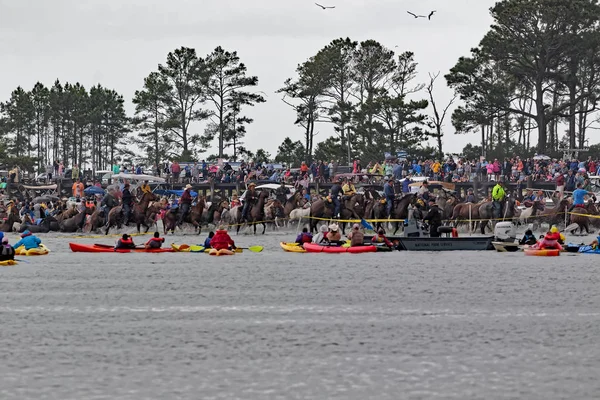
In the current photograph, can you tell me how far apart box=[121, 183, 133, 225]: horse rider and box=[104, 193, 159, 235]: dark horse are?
242 mm

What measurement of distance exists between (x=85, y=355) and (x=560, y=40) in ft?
203

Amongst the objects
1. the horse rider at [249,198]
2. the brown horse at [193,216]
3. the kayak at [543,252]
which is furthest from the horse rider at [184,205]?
the kayak at [543,252]

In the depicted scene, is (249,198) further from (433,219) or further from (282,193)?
(433,219)

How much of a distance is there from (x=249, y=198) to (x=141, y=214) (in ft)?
17.5

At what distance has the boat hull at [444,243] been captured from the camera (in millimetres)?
42938

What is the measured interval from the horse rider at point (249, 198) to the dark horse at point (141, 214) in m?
4.31

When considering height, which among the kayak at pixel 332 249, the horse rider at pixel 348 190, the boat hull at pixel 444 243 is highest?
the horse rider at pixel 348 190

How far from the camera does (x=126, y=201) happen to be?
2163 inches

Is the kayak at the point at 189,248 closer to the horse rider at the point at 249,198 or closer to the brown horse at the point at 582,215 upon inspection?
the horse rider at the point at 249,198

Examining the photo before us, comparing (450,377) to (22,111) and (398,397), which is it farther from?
(22,111)

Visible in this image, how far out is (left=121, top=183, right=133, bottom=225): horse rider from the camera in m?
54.5

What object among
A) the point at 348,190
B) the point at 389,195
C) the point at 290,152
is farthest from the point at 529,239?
the point at 290,152

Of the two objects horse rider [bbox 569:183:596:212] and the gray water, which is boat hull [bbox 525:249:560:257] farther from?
horse rider [bbox 569:183:596:212]

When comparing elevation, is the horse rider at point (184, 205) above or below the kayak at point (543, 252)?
above
